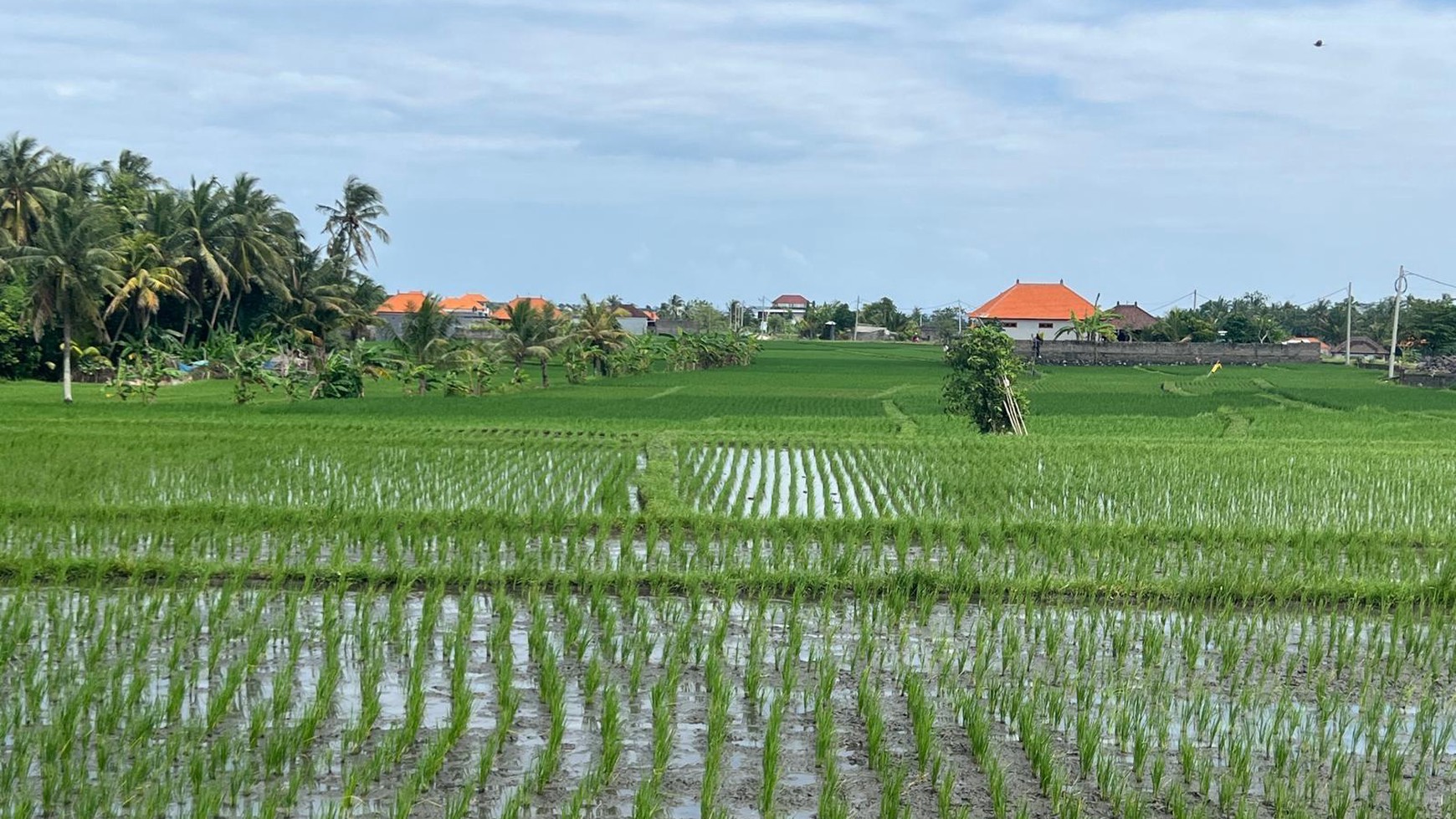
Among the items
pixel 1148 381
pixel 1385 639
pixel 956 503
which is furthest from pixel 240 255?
pixel 1385 639

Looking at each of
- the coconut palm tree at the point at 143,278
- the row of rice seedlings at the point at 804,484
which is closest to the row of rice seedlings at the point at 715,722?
the row of rice seedlings at the point at 804,484

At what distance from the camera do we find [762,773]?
4277 millimetres

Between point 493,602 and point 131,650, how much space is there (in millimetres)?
1664

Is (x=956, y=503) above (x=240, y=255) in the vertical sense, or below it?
below

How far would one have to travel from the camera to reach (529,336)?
100ft

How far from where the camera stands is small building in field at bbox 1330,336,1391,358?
62.3 m

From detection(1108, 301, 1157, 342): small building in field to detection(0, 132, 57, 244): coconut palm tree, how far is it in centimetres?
3706

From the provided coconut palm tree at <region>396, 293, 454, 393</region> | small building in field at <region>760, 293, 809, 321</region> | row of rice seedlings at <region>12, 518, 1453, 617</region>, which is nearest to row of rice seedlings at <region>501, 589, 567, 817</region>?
row of rice seedlings at <region>12, 518, 1453, 617</region>

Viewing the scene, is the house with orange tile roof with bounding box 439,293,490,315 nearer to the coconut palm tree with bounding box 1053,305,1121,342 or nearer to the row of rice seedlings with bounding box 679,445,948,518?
the coconut palm tree with bounding box 1053,305,1121,342

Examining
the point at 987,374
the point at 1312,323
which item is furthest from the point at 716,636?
the point at 1312,323

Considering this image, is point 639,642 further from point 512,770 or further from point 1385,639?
point 1385,639

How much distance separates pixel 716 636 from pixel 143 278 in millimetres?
26232

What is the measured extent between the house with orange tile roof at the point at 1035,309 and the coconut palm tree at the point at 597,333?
30258 mm

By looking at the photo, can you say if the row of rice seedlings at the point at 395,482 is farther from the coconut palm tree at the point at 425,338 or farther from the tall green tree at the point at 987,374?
the coconut palm tree at the point at 425,338
